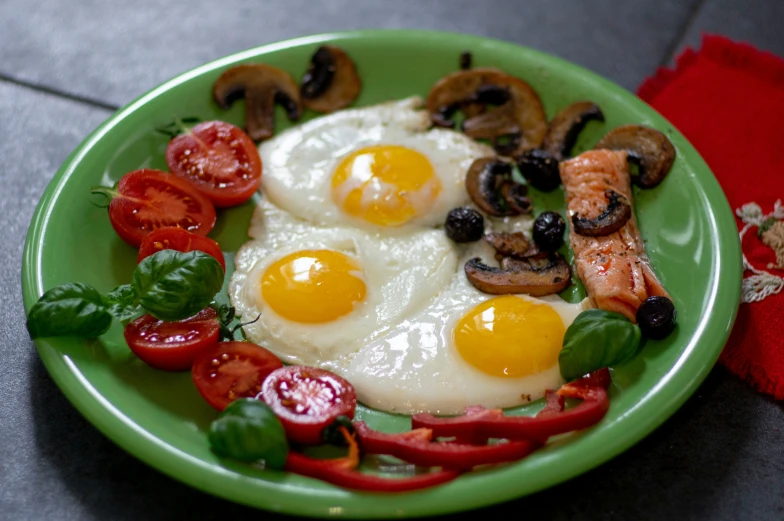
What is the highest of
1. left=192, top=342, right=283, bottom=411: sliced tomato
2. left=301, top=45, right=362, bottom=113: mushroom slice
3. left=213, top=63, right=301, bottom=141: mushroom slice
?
left=301, top=45, right=362, bottom=113: mushroom slice

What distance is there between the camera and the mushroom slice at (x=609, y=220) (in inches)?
147

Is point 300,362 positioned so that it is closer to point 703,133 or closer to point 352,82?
point 352,82

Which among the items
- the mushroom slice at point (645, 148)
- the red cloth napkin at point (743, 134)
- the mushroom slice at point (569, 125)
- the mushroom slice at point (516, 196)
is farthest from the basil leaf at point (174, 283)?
the red cloth napkin at point (743, 134)

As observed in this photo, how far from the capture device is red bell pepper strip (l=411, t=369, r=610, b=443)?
2869mm

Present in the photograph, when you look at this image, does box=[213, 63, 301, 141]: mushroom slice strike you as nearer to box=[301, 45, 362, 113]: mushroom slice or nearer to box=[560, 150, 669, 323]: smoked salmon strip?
box=[301, 45, 362, 113]: mushroom slice

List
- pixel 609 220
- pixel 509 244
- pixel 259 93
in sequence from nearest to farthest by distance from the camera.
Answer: pixel 609 220 → pixel 509 244 → pixel 259 93

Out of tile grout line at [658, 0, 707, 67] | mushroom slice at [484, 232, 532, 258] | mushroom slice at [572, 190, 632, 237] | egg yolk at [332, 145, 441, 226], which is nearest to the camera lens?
mushroom slice at [572, 190, 632, 237]

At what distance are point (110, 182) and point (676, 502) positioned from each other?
9.65 feet

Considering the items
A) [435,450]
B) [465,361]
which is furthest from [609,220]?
[435,450]

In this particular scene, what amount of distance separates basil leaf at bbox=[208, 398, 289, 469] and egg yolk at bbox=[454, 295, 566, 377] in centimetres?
93

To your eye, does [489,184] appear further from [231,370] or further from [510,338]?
[231,370]

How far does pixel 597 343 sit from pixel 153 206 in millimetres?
2066

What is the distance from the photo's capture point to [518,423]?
287 cm

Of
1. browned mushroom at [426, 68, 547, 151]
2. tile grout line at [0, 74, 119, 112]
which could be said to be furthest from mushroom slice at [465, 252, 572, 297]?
tile grout line at [0, 74, 119, 112]
